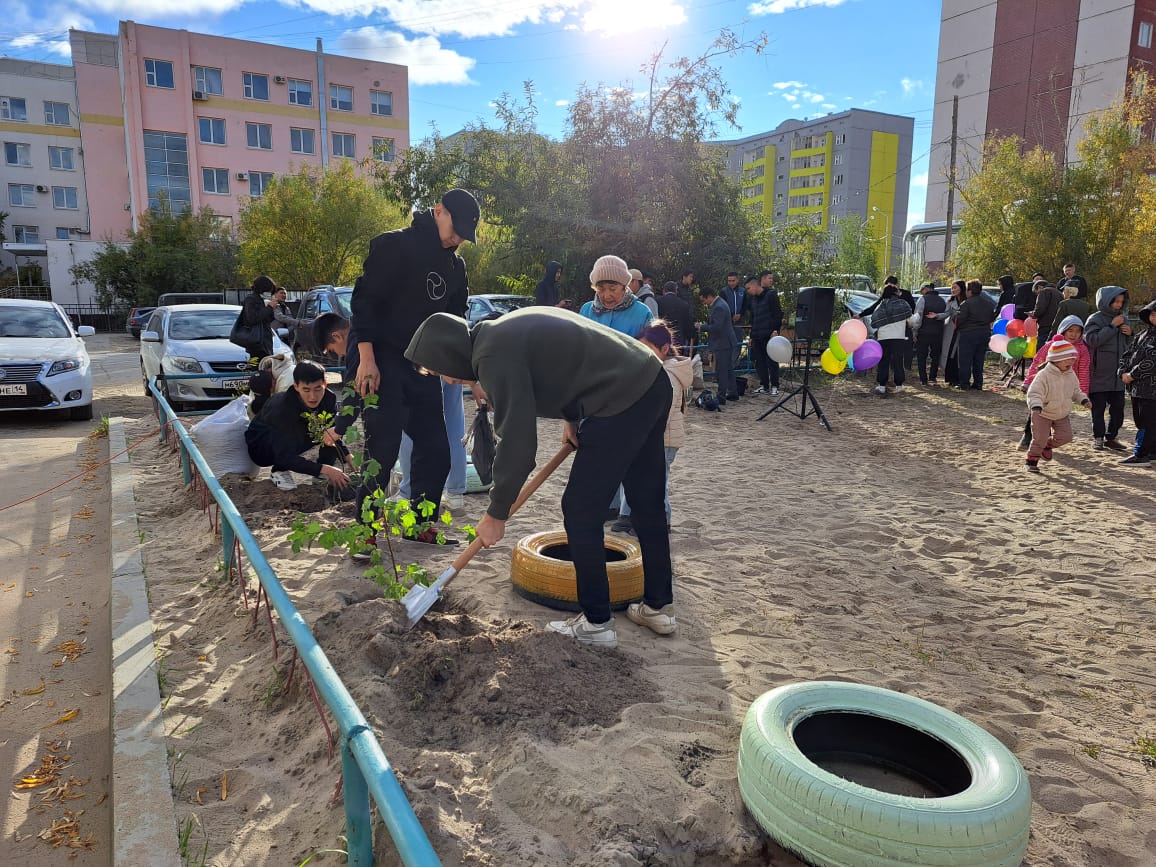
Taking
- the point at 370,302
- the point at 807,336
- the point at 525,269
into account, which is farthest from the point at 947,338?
the point at 370,302

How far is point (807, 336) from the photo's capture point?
10602mm

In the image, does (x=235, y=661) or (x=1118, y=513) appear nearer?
(x=235, y=661)

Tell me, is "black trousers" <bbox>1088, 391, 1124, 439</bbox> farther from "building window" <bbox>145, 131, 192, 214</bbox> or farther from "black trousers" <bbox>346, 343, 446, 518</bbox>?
"building window" <bbox>145, 131, 192, 214</bbox>

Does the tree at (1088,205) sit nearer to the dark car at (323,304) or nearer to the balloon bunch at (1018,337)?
the balloon bunch at (1018,337)

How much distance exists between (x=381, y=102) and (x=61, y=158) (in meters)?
18.8

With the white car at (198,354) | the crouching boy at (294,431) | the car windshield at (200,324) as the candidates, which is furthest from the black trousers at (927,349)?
the car windshield at (200,324)

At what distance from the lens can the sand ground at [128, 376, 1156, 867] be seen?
2.45 m

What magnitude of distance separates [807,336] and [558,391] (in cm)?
826

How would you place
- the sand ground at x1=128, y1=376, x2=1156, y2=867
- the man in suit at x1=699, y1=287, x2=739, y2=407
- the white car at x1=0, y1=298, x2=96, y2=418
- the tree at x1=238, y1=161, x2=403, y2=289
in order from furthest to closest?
the tree at x1=238, y1=161, x2=403, y2=289 < the man in suit at x1=699, y1=287, x2=739, y2=407 < the white car at x1=0, y1=298, x2=96, y2=418 < the sand ground at x1=128, y1=376, x2=1156, y2=867

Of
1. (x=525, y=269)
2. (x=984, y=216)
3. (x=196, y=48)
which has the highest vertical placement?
(x=196, y=48)

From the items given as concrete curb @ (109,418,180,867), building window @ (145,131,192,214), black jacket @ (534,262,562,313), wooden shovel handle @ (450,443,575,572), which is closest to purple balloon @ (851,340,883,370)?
black jacket @ (534,262,562,313)

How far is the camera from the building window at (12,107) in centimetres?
4278

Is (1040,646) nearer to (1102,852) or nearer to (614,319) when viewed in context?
(1102,852)

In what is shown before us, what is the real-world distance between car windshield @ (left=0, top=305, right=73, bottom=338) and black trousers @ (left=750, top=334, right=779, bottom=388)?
34.6ft
